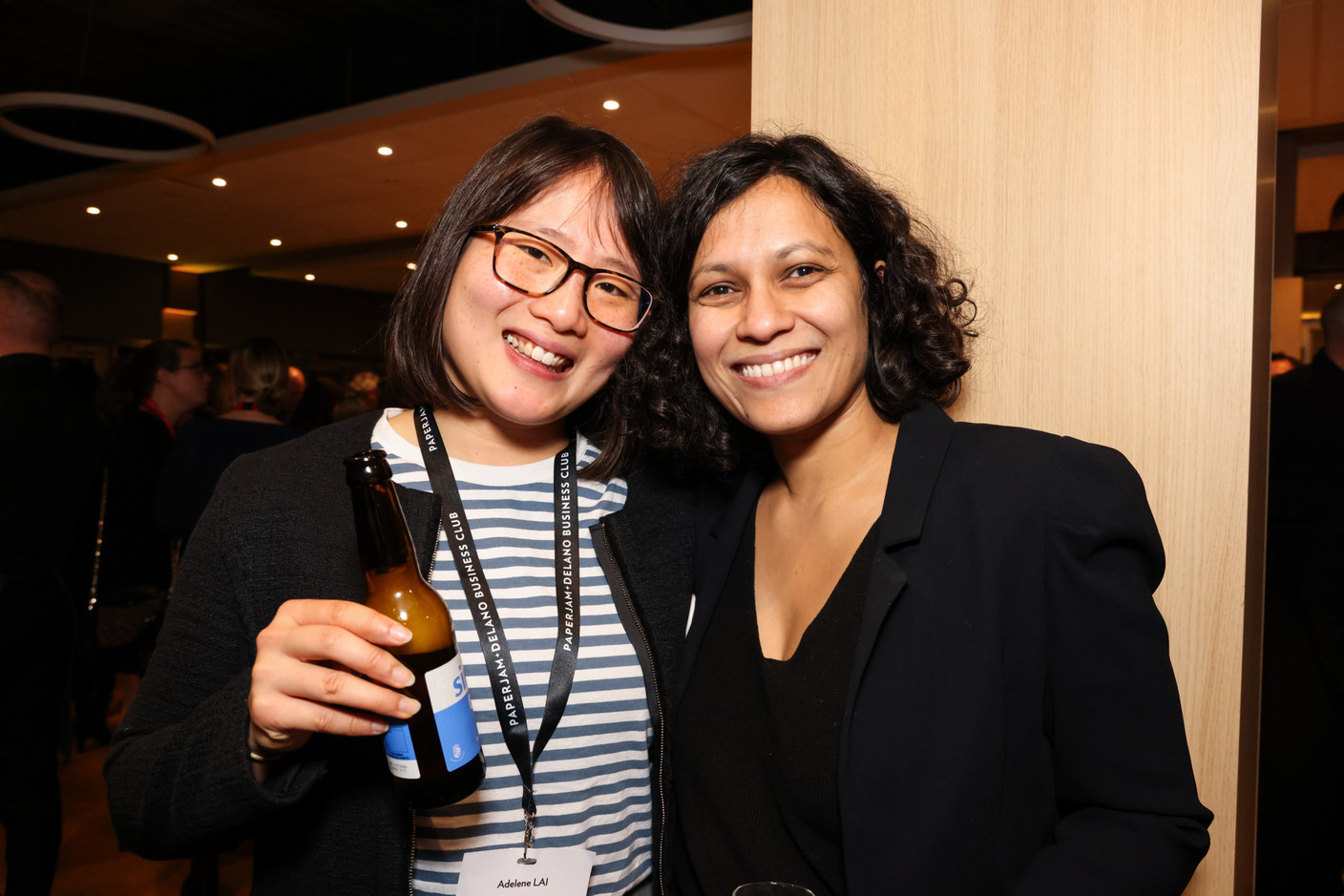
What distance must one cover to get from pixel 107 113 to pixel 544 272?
22.5 ft

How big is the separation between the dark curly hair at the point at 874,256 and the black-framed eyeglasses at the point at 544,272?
0.18 metres

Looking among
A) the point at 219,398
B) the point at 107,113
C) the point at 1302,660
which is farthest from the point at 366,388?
the point at 1302,660

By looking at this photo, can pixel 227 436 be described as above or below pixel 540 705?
above

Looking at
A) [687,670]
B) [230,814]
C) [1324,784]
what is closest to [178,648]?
[230,814]

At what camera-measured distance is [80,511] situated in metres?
3.32

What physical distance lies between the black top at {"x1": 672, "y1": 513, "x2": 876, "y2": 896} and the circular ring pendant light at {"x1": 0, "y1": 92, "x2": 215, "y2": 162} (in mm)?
6128

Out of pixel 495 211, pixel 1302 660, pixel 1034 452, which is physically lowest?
pixel 1302 660

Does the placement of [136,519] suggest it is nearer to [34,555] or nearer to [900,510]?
[34,555]

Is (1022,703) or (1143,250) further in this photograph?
(1143,250)

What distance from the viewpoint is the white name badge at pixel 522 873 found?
1.20 metres

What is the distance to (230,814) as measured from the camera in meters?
1.08

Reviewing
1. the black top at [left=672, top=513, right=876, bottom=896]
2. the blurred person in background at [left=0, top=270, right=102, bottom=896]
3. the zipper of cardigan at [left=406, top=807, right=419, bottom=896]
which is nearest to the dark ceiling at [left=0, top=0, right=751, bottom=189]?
the blurred person in background at [left=0, top=270, right=102, bottom=896]

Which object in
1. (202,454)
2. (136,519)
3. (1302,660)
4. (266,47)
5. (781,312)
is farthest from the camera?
(266,47)

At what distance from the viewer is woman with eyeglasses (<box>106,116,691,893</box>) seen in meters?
1.11
